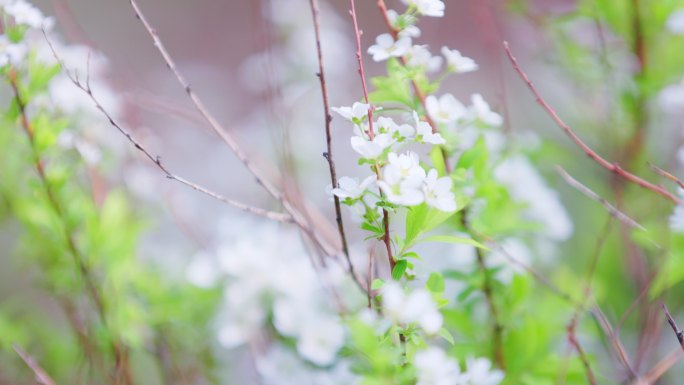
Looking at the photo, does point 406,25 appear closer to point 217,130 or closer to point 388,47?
point 388,47

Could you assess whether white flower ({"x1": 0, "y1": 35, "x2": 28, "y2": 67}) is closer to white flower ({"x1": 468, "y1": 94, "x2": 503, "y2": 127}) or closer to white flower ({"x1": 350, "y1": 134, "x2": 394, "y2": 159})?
white flower ({"x1": 350, "y1": 134, "x2": 394, "y2": 159})

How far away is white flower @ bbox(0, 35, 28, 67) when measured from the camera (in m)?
0.61

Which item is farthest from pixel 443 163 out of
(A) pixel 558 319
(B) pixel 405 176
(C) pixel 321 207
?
Answer: (C) pixel 321 207

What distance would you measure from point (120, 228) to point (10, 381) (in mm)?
303

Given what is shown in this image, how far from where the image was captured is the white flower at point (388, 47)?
1.84 feet

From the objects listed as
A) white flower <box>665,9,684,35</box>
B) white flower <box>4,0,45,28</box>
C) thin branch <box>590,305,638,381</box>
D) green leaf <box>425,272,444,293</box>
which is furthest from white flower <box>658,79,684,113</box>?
white flower <box>4,0,45,28</box>

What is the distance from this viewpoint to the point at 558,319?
0.81 meters

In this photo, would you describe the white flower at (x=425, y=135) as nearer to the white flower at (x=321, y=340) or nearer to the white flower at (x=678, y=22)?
the white flower at (x=321, y=340)

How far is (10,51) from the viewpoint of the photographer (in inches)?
24.1

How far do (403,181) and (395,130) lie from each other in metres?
0.06

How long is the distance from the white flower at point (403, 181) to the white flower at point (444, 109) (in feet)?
0.44

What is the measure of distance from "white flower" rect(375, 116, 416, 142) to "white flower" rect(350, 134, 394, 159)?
0.5 inches

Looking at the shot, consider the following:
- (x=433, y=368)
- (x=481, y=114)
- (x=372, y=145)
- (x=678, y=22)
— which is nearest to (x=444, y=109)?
(x=481, y=114)

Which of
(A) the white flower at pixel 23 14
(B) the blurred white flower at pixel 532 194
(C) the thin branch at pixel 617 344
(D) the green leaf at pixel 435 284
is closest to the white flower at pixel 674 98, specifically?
(B) the blurred white flower at pixel 532 194
